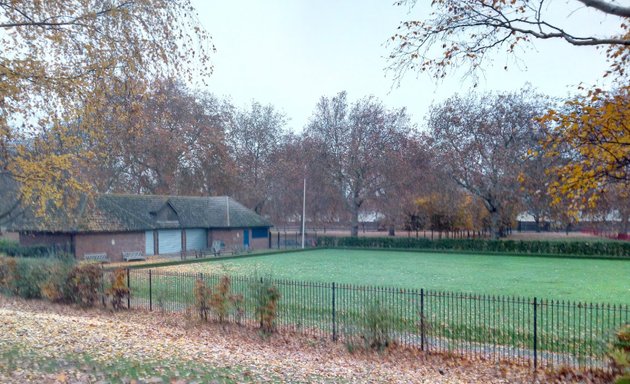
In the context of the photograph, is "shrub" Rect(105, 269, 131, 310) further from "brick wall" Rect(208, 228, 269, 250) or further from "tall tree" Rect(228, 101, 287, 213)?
"tall tree" Rect(228, 101, 287, 213)

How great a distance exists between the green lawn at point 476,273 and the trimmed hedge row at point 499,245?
91.5 inches

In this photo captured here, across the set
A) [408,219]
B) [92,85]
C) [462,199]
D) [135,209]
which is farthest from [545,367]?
[408,219]

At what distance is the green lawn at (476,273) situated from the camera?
70.0 feet

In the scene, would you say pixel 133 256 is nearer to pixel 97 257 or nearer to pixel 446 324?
pixel 97 257

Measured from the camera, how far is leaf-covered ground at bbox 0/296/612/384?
7502mm

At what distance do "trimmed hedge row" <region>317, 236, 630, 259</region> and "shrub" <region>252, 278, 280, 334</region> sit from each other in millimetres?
33437

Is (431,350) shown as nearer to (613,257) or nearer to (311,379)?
(311,379)

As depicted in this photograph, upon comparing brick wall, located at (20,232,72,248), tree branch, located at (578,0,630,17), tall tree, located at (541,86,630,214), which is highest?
tree branch, located at (578,0,630,17)

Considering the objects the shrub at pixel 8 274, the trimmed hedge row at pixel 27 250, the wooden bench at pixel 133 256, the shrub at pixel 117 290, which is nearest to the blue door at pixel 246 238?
the wooden bench at pixel 133 256

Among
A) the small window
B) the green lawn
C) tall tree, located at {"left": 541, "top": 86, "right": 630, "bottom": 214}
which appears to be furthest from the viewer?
the small window

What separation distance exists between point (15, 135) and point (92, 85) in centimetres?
363

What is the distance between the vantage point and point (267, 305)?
12844mm

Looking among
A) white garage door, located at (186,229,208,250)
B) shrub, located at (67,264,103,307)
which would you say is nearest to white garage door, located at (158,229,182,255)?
white garage door, located at (186,229,208,250)

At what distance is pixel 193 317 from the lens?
14195mm
